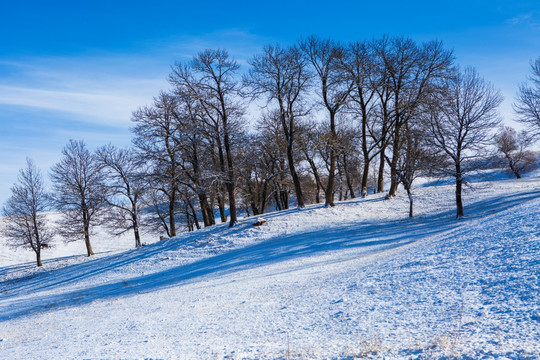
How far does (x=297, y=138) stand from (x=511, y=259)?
82.2 feet

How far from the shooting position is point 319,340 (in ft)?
18.8

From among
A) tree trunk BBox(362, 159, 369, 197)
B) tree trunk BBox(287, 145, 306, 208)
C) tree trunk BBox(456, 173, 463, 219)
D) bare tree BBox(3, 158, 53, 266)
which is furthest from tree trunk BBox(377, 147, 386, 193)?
bare tree BBox(3, 158, 53, 266)

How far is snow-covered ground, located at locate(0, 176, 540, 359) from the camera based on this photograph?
5.26 metres

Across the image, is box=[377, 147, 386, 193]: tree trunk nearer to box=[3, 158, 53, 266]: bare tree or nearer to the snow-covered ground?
Result: the snow-covered ground

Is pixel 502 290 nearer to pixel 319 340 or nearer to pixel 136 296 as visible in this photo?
pixel 319 340

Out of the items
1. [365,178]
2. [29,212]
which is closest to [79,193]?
[29,212]

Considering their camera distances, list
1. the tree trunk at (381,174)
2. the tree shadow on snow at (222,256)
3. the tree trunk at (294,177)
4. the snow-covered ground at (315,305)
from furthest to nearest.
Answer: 1. the tree trunk at (381,174)
2. the tree trunk at (294,177)
3. the tree shadow on snow at (222,256)
4. the snow-covered ground at (315,305)

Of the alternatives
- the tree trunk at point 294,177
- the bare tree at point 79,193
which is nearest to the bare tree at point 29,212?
the bare tree at point 79,193

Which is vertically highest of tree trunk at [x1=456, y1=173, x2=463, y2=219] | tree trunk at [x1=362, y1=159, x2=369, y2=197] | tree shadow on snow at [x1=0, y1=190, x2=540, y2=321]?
tree trunk at [x1=362, y1=159, x2=369, y2=197]

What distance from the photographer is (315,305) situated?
775 centimetres

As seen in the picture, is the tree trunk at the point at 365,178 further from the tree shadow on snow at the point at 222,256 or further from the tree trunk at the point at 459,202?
the tree trunk at the point at 459,202

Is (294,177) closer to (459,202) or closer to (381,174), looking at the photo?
(381,174)

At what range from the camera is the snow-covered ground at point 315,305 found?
5258 mm

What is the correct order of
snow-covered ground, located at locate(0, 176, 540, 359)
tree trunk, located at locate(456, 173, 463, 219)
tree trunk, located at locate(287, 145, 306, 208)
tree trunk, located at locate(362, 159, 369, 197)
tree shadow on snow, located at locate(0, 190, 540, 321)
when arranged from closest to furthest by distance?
1. snow-covered ground, located at locate(0, 176, 540, 359)
2. tree shadow on snow, located at locate(0, 190, 540, 321)
3. tree trunk, located at locate(456, 173, 463, 219)
4. tree trunk, located at locate(287, 145, 306, 208)
5. tree trunk, located at locate(362, 159, 369, 197)
